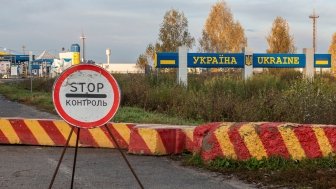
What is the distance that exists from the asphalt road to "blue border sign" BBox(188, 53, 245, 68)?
15864mm

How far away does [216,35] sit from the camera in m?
48.2

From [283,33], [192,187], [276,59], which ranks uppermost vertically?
[283,33]

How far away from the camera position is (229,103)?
15.1 metres

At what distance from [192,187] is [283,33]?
41.5 m

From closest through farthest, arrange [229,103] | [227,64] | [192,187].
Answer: [192,187] → [229,103] → [227,64]

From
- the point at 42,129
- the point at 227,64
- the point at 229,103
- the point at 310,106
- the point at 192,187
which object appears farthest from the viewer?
the point at 227,64

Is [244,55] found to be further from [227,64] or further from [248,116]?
[248,116]

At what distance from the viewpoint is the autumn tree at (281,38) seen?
153 ft

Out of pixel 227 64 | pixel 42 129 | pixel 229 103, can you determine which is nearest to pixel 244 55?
pixel 227 64

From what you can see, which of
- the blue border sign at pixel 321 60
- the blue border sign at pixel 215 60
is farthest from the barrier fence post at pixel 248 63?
the blue border sign at pixel 321 60

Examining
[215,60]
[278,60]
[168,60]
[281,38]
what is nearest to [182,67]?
[168,60]

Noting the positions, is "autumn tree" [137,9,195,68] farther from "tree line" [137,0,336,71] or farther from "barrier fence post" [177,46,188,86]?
"barrier fence post" [177,46,188,86]

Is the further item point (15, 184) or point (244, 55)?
point (244, 55)

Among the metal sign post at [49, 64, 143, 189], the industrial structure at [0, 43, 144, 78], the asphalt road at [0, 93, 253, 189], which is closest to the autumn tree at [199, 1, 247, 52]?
the industrial structure at [0, 43, 144, 78]
